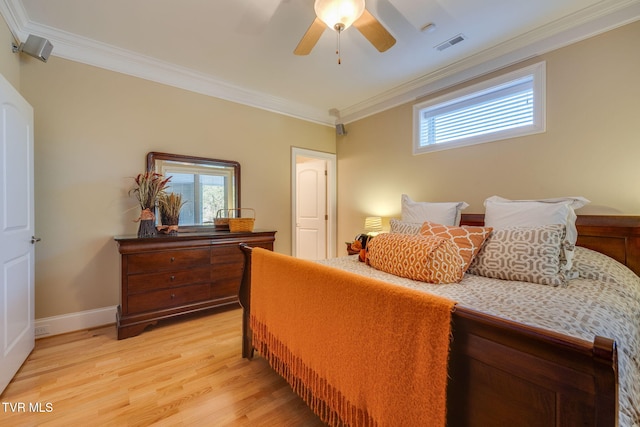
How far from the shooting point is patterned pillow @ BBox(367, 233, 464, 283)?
1536mm

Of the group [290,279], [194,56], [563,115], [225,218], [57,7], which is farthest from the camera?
[225,218]

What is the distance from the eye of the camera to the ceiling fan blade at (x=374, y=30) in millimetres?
1656

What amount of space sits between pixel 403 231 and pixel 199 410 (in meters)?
1.93

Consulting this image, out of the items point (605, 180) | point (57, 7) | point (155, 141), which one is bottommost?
point (605, 180)

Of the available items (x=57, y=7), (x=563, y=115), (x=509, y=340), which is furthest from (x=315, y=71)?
(x=509, y=340)

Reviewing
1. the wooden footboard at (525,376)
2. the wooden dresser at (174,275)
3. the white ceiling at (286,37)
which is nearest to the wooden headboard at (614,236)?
the white ceiling at (286,37)

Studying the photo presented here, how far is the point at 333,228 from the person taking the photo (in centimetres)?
427

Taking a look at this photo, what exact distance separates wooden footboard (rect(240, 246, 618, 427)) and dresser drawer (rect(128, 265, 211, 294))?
245cm

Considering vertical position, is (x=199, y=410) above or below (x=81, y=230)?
below

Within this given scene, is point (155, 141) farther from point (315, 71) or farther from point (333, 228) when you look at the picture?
point (333, 228)

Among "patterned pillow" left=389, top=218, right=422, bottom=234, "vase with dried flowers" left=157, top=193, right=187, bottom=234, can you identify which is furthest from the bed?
"vase with dried flowers" left=157, top=193, right=187, bottom=234

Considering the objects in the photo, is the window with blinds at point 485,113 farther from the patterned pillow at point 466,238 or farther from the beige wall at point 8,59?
the beige wall at point 8,59

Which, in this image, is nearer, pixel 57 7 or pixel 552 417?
pixel 552 417

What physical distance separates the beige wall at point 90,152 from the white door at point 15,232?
31 centimetres
